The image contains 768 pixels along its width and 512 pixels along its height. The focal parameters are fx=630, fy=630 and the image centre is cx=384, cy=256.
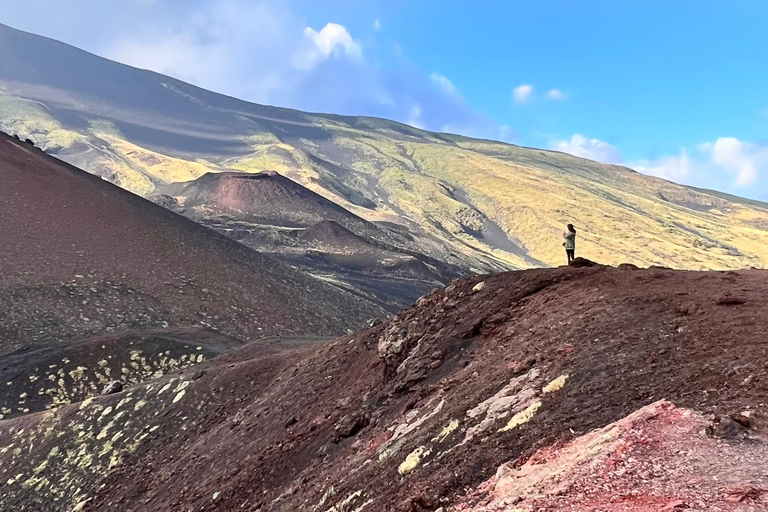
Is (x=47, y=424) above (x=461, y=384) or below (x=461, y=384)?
below

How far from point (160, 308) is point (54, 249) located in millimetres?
9351

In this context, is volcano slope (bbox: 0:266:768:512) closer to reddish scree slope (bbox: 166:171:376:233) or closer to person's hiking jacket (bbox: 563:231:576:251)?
person's hiking jacket (bbox: 563:231:576:251)

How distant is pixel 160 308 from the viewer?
3931 centimetres

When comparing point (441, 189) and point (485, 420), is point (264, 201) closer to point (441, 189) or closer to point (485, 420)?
point (441, 189)

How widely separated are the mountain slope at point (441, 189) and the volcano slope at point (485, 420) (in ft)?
246

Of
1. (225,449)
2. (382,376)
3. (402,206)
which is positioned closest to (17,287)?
(225,449)

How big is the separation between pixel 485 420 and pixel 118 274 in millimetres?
37869

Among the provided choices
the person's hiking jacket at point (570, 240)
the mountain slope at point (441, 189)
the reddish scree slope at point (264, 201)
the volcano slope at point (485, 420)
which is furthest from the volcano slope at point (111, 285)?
the mountain slope at point (441, 189)

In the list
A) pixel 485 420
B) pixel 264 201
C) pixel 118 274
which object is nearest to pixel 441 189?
pixel 264 201

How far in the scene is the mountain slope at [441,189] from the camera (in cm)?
11925

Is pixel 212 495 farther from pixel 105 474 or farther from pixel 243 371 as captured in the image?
pixel 243 371

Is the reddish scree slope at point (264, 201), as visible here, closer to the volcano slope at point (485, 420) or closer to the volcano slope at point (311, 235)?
the volcano slope at point (311, 235)

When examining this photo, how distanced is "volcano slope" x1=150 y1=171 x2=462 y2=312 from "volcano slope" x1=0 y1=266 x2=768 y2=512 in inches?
1536

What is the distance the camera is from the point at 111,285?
40.0 meters
